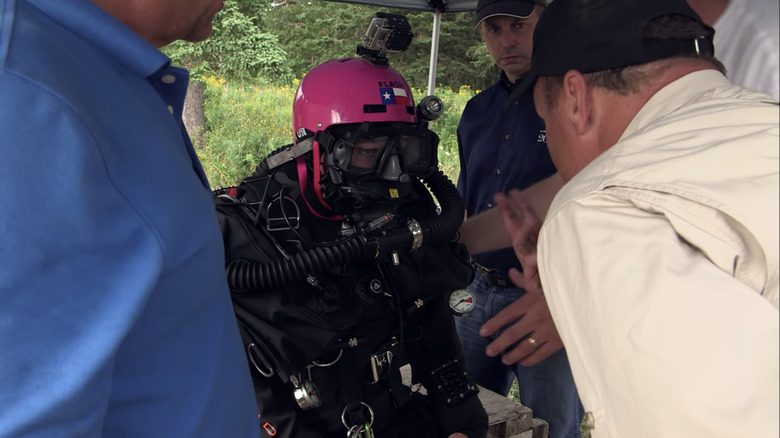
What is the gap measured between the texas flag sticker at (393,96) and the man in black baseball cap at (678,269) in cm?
118

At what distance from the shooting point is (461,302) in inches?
90.3

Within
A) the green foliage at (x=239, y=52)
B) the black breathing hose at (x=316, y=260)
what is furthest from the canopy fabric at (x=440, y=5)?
the green foliage at (x=239, y=52)

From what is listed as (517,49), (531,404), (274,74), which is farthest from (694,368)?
(274,74)

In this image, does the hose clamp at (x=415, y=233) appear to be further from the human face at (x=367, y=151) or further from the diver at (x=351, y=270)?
the human face at (x=367, y=151)

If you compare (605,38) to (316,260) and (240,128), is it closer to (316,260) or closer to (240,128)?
(316,260)

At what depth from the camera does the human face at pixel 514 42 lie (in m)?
3.36

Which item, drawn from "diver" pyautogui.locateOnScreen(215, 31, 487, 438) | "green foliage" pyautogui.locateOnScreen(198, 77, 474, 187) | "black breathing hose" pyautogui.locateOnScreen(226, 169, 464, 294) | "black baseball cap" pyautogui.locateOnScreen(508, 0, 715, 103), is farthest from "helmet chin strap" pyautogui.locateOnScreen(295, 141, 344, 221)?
"green foliage" pyautogui.locateOnScreen(198, 77, 474, 187)

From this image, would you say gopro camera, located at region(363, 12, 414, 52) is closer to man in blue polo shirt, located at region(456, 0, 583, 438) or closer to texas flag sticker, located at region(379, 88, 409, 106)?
texas flag sticker, located at region(379, 88, 409, 106)

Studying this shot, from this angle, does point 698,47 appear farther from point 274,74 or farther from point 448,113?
point 274,74

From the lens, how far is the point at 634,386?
0.96 metres

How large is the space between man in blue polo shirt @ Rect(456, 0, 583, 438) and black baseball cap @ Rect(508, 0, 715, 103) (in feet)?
5.08

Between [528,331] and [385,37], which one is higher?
[385,37]

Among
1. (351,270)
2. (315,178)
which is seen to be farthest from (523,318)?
(315,178)

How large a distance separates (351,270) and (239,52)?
14.2 metres
